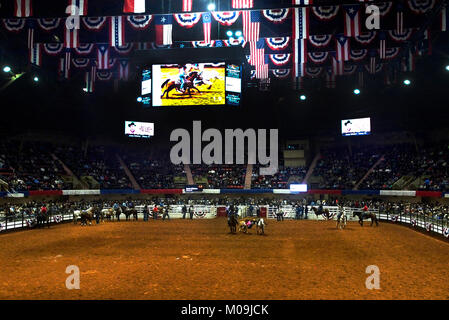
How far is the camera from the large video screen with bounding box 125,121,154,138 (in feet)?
140

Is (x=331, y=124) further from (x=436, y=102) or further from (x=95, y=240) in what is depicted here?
(x=95, y=240)

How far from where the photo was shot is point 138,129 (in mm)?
43344

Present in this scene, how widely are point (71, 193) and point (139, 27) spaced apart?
2211cm

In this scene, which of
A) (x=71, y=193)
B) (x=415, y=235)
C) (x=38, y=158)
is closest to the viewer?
(x=415, y=235)

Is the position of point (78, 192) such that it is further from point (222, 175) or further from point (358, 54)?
Answer: point (358, 54)

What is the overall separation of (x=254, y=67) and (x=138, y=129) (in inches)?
719

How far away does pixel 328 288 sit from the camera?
9234 millimetres

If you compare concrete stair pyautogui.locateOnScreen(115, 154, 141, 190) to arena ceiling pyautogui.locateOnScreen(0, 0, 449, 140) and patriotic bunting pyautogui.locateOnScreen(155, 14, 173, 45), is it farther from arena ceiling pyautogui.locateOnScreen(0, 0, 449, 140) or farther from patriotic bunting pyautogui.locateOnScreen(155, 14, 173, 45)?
patriotic bunting pyautogui.locateOnScreen(155, 14, 173, 45)

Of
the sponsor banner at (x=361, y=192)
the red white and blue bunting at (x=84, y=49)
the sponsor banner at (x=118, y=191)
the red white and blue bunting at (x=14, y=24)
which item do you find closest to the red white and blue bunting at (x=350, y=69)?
the sponsor banner at (x=361, y=192)

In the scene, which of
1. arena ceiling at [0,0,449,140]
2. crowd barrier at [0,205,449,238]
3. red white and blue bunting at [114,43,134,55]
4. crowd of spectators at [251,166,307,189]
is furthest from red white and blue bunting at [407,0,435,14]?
crowd of spectators at [251,166,307,189]

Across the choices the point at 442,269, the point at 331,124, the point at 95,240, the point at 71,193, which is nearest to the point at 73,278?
the point at 95,240

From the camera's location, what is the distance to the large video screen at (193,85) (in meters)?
29.0
